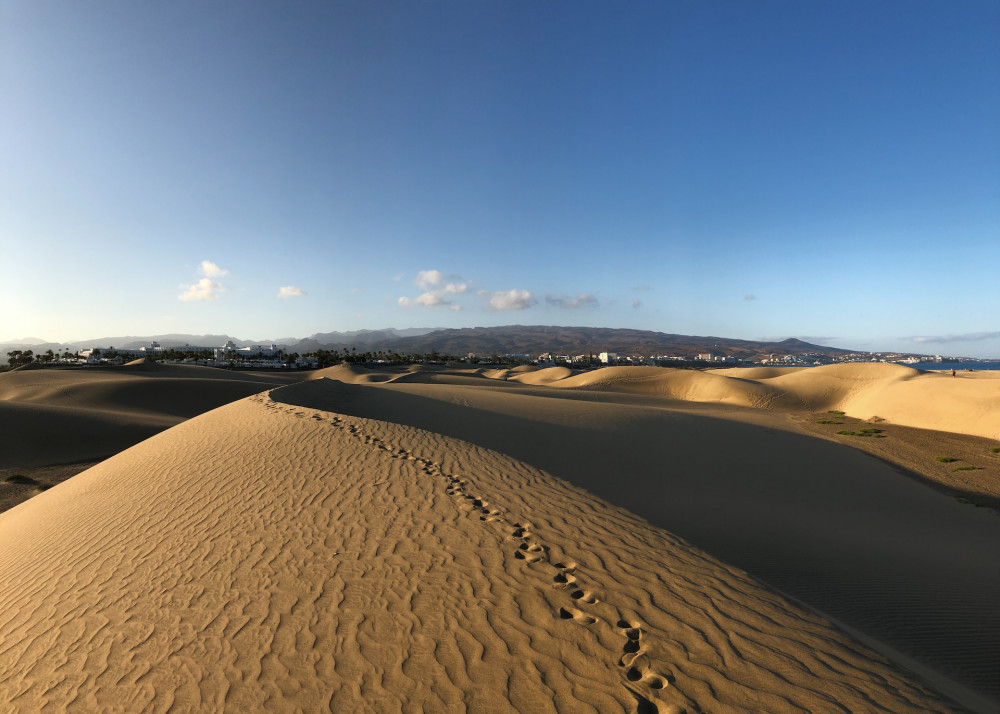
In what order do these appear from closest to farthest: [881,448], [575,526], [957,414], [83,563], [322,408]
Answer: [83,563], [575,526], [322,408], [881,448], [957,414]

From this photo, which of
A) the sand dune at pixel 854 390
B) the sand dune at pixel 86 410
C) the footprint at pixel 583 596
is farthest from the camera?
the sand dune at pixel 854 390

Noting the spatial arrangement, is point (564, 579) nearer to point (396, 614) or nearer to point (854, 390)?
point (396, 614)

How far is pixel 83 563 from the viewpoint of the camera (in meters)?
5.87

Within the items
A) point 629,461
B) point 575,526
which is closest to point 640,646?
point 575,526

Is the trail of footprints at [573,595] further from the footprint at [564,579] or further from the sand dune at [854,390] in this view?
the sand dune at [854,390]

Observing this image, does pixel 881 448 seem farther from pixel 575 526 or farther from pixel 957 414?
pixel 575 526

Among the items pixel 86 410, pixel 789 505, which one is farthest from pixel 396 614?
pixel 86 410

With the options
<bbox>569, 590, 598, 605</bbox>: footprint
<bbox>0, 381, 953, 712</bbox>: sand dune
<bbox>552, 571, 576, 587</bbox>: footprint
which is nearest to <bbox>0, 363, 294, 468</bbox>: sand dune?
<bbox>0, 381, 953, 712</bbox>: sand dune

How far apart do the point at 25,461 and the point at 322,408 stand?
14146mm

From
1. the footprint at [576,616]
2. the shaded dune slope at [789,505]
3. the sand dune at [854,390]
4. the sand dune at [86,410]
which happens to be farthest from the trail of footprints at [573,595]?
the sand dune at [854,390]

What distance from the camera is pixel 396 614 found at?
14.4ft

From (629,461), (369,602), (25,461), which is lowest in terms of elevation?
(25,461)

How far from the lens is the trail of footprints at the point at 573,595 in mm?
3426

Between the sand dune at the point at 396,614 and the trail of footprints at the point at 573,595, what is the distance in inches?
0.9
